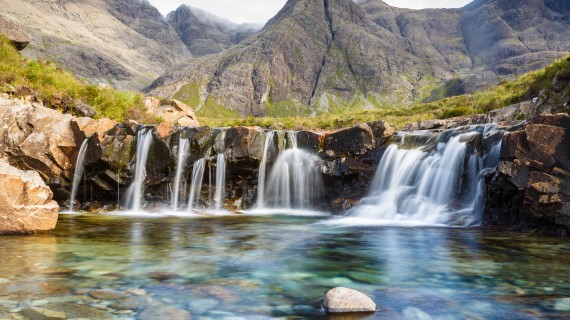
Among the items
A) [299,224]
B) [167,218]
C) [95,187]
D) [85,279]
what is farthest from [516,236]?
[95,187]

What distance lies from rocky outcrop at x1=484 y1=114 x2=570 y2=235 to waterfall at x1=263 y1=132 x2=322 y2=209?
28.0ft

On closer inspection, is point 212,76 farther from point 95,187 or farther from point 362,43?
point 95,187

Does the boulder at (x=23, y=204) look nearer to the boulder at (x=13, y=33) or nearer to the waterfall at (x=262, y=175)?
the waterfall at (x=262, y=175)

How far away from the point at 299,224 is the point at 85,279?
887cm

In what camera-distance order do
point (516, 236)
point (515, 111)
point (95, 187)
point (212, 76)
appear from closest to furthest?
point (516, 236), point (95, 187), point (515, 111), point (212, 76)

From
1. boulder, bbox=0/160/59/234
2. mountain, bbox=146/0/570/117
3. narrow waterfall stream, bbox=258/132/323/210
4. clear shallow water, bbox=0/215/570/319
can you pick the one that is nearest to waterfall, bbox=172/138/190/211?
narrow waterfall stream, bbox=258/132/323/210

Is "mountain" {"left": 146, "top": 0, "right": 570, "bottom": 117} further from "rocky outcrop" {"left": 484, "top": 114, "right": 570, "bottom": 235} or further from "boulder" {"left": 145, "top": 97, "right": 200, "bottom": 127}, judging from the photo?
"rocky outcrop" {"left": 484, "top": 114, "right": 570, "bottom": 235}

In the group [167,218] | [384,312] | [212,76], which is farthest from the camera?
[212,76]

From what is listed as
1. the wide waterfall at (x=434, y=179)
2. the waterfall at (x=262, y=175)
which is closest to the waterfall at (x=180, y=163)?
the waterfall at (x=262, y=175)

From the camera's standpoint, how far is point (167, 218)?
1634 centimetres

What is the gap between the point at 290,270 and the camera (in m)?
7.87

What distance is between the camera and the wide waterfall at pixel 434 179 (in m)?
14.5

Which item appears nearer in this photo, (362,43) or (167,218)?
(167,218)

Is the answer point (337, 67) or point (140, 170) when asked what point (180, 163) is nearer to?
point (140, 170)
